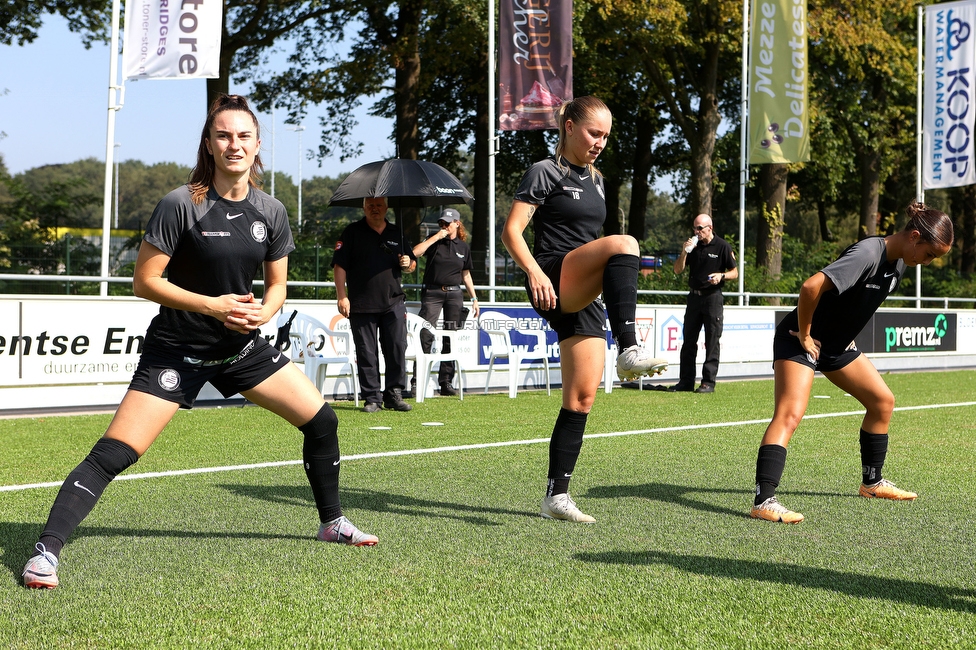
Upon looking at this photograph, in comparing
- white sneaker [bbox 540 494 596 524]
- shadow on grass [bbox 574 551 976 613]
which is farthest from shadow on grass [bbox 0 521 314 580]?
Result: shadow on grass [bbox 574 551 976 613]

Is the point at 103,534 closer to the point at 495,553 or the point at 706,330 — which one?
the point at 495,553

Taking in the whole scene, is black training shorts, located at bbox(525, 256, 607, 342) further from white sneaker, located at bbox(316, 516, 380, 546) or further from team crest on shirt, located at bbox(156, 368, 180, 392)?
team crest on shirt, located at bbox(156, 368, 180, 392)

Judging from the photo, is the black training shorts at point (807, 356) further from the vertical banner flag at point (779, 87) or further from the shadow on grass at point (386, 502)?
the vertical banner flag at point (779, 87)

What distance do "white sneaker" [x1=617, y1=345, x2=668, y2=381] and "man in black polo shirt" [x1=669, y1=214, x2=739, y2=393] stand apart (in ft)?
28.6

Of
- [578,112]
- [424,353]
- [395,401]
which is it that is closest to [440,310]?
[424,353]

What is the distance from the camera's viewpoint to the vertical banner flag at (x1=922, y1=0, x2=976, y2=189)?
21.1m

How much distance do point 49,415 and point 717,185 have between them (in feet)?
88.0

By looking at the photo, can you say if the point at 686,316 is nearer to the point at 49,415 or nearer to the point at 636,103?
the point at 49,415

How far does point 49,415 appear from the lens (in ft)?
33.9

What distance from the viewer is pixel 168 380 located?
4031mm

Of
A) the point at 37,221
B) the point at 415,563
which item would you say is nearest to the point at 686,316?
the point at 415,563

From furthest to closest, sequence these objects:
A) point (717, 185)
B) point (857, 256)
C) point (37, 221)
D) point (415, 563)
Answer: point (717, 185)
point (37, 221)
point (857, 256)
point (415, 563)

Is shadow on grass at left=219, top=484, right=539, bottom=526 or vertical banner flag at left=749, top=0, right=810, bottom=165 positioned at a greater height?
vertical banner flag at left=749, top=0, right=810, bottom=165

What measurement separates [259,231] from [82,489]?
119cm
